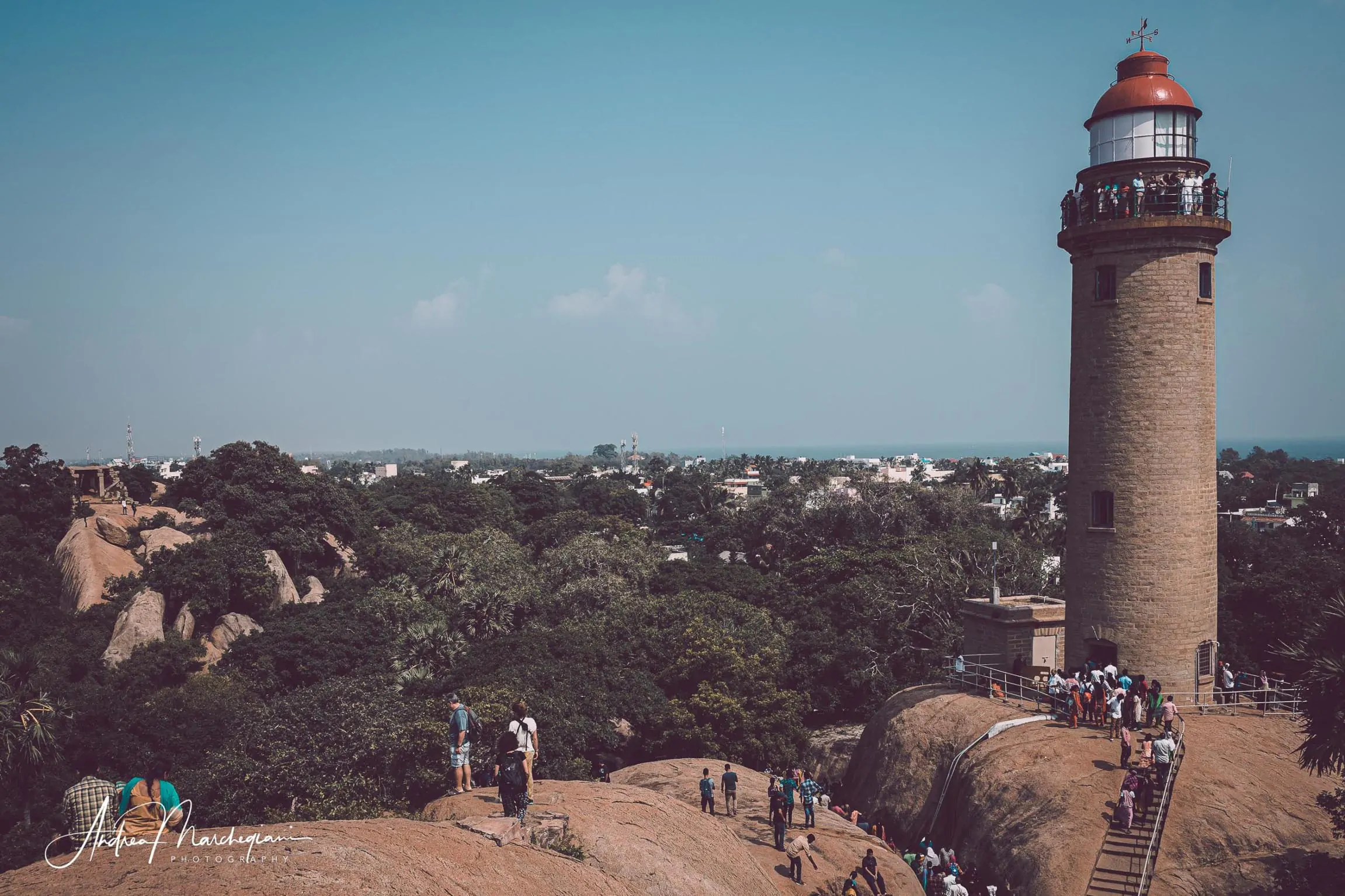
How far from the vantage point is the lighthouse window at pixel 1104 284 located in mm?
22016

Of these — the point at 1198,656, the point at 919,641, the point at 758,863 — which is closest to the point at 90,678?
the point at 758,863

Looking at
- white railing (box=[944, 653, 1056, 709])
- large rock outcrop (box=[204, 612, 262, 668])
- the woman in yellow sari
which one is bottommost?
large rock outcrop (box=[204, 612, 262, 668])

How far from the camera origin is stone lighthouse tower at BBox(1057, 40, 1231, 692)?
70.4 ft

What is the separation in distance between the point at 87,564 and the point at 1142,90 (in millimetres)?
51411

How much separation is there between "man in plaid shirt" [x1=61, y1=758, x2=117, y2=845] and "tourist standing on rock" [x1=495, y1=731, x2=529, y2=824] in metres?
4.94

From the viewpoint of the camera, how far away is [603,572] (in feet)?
165

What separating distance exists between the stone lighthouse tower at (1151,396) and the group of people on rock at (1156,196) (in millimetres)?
31

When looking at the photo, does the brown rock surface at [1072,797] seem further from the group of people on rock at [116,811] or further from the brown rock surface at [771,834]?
the group of people on rock at [116,811]

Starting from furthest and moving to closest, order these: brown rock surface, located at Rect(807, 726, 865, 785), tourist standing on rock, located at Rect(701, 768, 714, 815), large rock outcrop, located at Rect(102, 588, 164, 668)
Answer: large rock outcrop, located at Rect(102, 588, 164, 668), brown rock surface, located at Rect(807, 726, 865, 785), tourist standing on rock, located at Rect(701, 768, 714, 815)

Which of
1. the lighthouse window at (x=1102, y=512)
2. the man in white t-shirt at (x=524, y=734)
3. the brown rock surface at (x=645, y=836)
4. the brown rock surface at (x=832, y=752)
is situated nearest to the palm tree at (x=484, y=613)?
the brown rock surface at (x=832, y=752)

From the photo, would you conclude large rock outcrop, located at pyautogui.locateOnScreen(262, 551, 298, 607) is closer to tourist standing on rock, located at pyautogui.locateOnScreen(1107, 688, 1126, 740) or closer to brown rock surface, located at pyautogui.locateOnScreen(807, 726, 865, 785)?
brown rock surface, located at pyautogui.locateOnScreen(807, 726, 865, 785)

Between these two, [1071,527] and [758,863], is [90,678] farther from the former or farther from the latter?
[1071,527]

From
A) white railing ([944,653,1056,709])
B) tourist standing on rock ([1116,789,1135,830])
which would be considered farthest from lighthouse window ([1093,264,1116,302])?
tourist standing on rock ([1116,789,1135,830])

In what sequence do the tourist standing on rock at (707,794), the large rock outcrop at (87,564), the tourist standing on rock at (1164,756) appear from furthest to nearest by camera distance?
the large rock outcrop at (87,564), the tourist standing on rock at (707,794), the tourist standing on rock at (1164,756)
